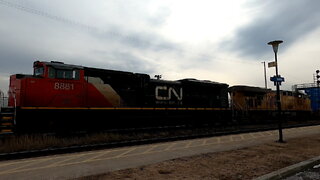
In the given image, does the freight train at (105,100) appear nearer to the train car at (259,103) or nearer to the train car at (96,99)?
the train car at (96,99)

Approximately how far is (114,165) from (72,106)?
20.9ft

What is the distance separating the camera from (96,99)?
12.8 m

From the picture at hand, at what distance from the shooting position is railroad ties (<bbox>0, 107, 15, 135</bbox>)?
9.55 m

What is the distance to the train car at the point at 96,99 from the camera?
11.0m

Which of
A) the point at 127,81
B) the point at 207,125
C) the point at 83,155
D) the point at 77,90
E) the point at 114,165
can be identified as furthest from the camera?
the point at 207,125

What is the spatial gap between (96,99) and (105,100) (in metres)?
0.52

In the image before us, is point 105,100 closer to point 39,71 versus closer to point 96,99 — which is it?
point 96,99

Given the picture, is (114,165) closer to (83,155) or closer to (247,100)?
(83,155)

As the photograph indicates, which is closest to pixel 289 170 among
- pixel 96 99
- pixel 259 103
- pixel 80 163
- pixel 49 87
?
pixel 80 163

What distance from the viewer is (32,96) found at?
1100 cm

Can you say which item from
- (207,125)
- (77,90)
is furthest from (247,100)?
(77,90)

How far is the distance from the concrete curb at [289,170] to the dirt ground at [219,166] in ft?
0.71

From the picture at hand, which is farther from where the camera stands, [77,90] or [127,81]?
[127,81]

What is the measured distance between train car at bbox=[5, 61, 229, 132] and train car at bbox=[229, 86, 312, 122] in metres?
4.61
